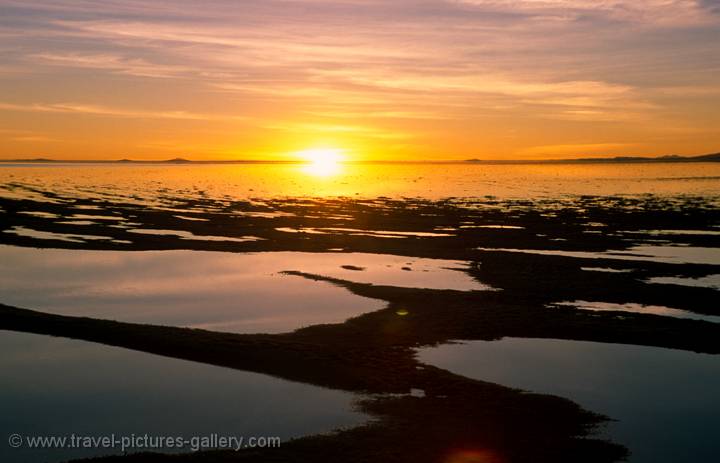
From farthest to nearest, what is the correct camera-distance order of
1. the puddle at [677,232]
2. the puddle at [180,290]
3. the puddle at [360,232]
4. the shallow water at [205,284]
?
the puddle at [677,232], the puddle at [360,232], the shallow water at [205,284], the puddle at [180,290]

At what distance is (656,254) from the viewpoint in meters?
29.1

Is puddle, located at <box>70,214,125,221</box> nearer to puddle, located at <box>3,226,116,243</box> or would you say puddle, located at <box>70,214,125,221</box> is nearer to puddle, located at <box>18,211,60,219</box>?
puddle, located at <box>18,211,60,219</box>

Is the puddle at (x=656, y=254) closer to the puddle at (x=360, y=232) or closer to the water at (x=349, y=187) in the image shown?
the puddle at (x=360, y=232)

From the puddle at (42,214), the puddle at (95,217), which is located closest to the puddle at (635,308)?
the puddle at (95,217)

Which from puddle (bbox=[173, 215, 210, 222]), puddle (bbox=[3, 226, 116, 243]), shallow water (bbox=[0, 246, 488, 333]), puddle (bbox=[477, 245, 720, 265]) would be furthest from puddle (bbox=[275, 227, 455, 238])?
puddle (bbox=[3, 226, 116, 243])

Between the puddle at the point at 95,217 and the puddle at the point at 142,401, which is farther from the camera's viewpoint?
the puddle at the point at 95,217

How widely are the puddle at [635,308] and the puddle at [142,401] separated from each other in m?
9.58

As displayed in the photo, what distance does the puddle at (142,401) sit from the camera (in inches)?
407

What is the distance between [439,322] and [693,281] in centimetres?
1056

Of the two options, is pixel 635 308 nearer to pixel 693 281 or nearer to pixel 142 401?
pixel 693 281

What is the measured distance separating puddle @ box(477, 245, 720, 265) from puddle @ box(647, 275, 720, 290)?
3688mm

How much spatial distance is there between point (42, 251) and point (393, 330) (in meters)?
18.6

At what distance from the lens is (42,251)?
28.8m

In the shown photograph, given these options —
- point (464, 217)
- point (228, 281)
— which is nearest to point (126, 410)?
point (228, 281)
